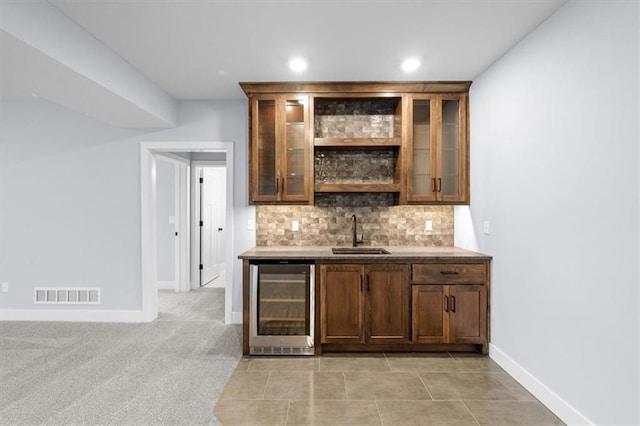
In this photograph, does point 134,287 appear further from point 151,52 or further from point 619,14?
point 619,14

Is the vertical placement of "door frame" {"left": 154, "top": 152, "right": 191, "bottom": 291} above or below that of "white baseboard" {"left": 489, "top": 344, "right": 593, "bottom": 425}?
above

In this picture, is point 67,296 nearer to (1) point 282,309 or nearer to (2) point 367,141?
(1) point 282,309

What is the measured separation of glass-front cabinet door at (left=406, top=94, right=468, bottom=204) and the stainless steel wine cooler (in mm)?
1364

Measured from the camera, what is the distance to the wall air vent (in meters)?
4.18

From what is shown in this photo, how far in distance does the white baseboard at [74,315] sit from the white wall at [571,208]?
12.8 ft

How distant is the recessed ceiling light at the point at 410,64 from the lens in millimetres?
3039

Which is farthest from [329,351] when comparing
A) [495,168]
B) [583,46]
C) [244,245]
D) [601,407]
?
[583,46]

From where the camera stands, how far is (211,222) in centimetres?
657

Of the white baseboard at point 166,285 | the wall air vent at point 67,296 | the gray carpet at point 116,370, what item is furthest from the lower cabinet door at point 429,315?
the white baseboard at point 166,285

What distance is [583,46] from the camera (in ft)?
6.82

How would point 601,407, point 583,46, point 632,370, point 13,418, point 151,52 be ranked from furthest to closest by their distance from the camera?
1. point 151,52
2. point 13,418
3. point 583,46
4. point 601,407
5. point 632,370

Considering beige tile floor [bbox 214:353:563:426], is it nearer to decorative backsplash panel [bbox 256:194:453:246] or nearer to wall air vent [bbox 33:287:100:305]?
decorative backsplash panel [bbox 256:194:453:246]

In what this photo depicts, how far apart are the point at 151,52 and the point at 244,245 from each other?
2.09 meters

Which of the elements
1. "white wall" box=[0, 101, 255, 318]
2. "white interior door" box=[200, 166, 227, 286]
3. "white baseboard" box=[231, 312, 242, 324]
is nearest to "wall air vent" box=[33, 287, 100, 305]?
"white wall" box=[0, 101, 255, 318]
